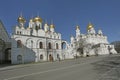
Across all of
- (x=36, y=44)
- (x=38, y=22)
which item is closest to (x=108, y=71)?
(x=36, y=44)

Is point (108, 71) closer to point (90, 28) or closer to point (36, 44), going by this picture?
point (36, 44)

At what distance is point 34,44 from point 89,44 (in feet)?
148

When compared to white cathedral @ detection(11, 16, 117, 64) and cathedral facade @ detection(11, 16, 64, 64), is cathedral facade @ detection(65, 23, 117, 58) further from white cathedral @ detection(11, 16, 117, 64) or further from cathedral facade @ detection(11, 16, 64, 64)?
cathedral facade @ detection(11, 16, 64, 64)

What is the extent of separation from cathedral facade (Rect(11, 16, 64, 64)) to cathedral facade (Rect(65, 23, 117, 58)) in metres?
27.5

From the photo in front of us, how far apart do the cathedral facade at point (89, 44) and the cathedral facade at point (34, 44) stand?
27471 millimetres

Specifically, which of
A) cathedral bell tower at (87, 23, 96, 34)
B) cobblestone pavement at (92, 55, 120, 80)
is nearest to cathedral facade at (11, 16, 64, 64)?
cobblestone pavement at (92, 55, 120, 80)

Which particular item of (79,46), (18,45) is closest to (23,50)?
(18,45)

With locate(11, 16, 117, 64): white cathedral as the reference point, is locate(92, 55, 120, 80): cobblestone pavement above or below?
below

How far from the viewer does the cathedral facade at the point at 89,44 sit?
3425 inches

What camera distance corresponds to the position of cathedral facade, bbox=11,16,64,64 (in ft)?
146

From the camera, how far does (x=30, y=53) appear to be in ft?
155

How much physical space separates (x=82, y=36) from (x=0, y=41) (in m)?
63.0

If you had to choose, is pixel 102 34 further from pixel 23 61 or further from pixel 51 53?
pixel 23 61

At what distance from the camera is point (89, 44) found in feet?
290
